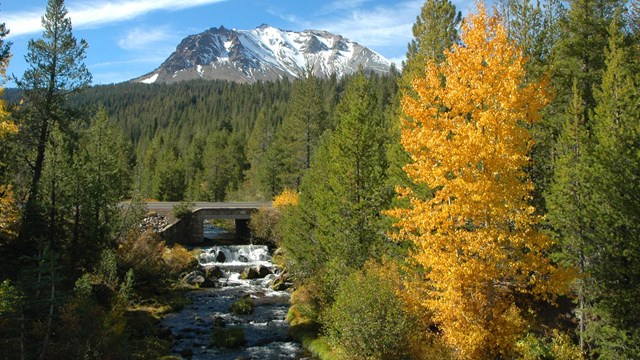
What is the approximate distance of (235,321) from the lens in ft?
84.5

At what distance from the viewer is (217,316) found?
86.1 feet

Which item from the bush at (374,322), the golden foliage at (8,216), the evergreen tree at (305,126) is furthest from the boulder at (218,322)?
the evergreen tree at (305,126)

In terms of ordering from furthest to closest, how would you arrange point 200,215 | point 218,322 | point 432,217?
point 200,215 → point 218,322 → point 432,217

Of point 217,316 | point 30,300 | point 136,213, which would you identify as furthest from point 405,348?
point 136,213

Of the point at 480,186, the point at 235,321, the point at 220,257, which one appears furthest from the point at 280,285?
the point at 480,186

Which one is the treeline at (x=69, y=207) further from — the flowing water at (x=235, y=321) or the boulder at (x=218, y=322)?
the boulder at (x=218, y=322)

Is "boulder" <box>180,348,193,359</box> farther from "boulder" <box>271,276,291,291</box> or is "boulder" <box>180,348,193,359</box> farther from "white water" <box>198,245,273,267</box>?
"white water" <box>198,245,273,267</box>

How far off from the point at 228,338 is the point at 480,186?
50.8 ft

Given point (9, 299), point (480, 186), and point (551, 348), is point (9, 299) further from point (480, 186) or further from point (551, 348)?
point (551, 348)

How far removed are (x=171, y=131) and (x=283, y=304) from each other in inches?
4785

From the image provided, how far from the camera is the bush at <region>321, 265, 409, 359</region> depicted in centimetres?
1493

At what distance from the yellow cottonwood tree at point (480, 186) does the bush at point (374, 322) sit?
2.92m

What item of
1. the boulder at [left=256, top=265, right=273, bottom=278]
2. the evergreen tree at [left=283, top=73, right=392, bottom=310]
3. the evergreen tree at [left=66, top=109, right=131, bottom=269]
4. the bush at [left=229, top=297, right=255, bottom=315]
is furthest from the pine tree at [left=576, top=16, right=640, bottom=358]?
the boulder at [left=256, top=265, right=273, bottom=278]

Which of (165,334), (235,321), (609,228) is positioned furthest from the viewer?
(235,321)
